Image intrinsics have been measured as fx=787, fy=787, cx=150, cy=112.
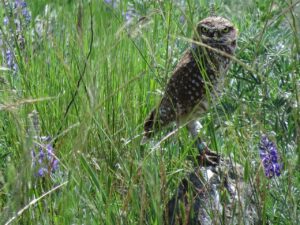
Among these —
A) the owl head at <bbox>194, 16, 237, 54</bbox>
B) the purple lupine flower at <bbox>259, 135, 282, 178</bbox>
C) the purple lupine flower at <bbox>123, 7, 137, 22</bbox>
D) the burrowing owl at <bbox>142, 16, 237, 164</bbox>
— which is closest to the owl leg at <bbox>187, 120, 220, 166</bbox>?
the burrowing owl at <bbox>142, 16, 237, 164</bbox>

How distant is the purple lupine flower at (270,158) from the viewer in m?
3.35

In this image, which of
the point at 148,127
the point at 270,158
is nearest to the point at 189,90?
the point at 148,127

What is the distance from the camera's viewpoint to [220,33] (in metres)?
3.98

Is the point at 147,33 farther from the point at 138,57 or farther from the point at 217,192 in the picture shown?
the point at 217,192

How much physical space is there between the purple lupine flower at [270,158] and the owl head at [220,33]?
30.0 inches

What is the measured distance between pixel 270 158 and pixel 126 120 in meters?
0.82

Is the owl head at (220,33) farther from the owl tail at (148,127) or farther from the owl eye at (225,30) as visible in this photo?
the owl tail at (148,127)

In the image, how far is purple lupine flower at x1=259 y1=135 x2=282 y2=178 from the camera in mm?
3346

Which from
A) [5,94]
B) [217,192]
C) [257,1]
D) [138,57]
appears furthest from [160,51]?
[217,192]

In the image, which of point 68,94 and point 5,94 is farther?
point 68,94

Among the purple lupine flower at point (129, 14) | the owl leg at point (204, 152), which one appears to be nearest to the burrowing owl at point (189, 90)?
the owl leg at point (204, 152)

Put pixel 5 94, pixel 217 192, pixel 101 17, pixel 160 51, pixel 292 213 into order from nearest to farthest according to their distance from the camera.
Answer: pixel 292 213 → pixel 217 192 → pixel 5 94 → pixel 160 51 → pixel 101 17

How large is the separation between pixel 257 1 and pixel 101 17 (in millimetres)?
1087

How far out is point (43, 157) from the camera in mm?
3326
